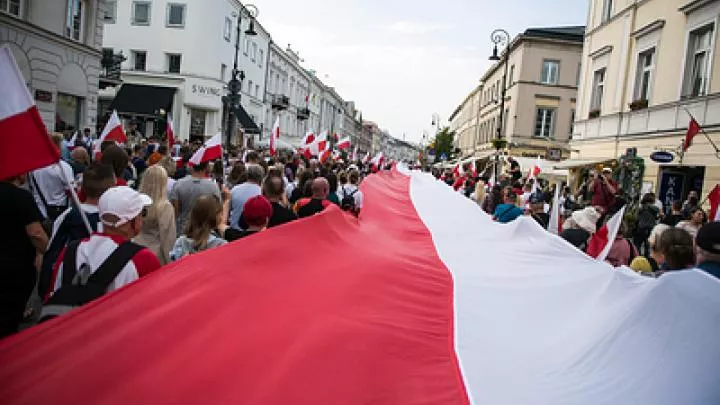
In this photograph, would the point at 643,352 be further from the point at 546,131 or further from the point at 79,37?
the point at 546,131

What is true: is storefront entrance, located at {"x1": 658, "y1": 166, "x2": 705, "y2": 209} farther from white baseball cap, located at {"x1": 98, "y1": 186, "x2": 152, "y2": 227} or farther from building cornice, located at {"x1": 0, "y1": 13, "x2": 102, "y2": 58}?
building cornice, located at {"x1": 0, "y1": 13, "x2": 102, "y2": 58}

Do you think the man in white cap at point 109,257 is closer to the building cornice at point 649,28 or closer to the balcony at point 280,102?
the building cornice at point 649,28

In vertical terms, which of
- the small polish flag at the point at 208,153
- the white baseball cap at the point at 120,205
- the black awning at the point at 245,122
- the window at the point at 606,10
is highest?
the window at the point at 606,10

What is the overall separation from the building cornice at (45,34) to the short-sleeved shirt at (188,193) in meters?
15.9

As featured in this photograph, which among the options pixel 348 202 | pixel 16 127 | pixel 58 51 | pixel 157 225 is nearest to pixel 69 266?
pixel 16 127

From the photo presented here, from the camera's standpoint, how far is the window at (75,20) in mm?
22000

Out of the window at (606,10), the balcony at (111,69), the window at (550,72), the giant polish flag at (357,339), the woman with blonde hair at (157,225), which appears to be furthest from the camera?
the window at (550,72)

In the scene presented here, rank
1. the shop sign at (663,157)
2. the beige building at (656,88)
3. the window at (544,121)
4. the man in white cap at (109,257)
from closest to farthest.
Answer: the man in white cap at (109,257) → the beige building at (656,88) → the shop sign at (663,157) → the window at (544,121)

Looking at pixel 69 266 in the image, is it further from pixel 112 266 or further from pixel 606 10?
pixel 606 10

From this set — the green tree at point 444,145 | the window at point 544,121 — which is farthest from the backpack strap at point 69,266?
the green tree at point 444,145

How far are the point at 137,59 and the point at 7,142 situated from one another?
38.5m

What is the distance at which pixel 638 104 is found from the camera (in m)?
19.0

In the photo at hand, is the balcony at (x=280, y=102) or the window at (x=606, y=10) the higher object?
the window at (x=606, y=10)

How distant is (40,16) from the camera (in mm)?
20062
